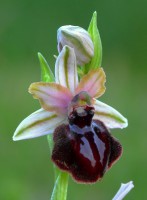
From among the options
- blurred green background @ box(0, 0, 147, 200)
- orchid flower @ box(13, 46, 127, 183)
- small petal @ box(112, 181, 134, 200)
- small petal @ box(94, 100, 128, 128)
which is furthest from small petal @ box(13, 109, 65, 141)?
blurred green background @ box(0, 0, 147, 200)

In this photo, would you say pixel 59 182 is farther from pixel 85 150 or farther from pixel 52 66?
pixel 52 66

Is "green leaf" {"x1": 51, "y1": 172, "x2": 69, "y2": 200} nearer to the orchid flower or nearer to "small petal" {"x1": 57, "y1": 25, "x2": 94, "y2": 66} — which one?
the orchid flower

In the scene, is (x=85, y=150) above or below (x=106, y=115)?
below

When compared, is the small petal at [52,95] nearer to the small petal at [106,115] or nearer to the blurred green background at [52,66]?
the small petal at [106,115]

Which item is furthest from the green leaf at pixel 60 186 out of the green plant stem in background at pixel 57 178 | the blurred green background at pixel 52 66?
the blurred green background at pixel 52 66

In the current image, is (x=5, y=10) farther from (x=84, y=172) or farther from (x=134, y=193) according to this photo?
(x=84, y=172)

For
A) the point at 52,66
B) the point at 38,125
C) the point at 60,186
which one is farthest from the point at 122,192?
the point at 52,66
